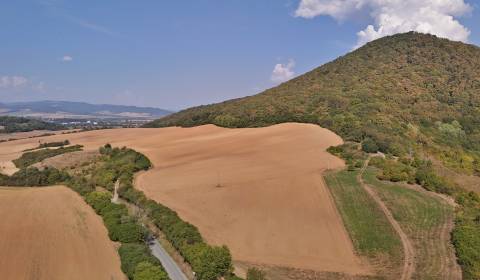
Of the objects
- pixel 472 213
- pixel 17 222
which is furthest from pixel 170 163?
pixel 472 213

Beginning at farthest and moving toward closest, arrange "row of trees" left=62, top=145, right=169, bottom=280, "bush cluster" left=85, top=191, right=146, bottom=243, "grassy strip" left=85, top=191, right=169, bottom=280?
"bush cluster" left=85, top=191, right=146, bottom=243
"row of trees" left=62, top=145, right=169, bottom=280
"grassy strip" left=85, top=191, right=169, bottom=280

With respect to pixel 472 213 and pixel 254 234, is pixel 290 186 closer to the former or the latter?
pixel 254 234

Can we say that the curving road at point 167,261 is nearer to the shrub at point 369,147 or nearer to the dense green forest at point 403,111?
the dense green forest at point 403,111

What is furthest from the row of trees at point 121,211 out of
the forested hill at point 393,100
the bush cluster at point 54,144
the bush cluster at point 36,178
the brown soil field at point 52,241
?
the forested hill at point 393,100

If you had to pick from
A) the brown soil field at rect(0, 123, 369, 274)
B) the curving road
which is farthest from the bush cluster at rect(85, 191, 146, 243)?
the brown soil field at rect(0, 123, 369, 274)

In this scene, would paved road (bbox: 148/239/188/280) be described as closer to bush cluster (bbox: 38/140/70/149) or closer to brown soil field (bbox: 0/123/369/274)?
brown soil field (bbox: 0/123/369/274)
